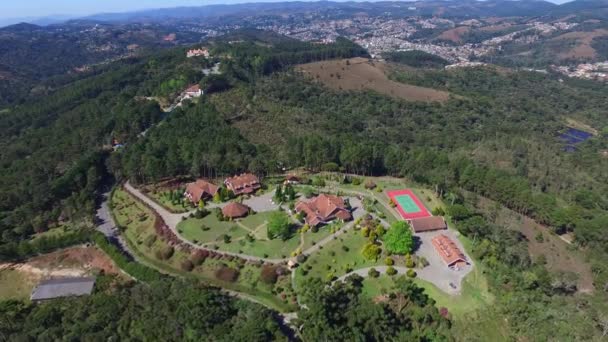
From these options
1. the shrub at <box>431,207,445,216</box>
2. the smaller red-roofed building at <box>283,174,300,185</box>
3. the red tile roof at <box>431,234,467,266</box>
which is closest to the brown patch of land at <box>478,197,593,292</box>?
the shrub at <box>431,207,445,216</box>

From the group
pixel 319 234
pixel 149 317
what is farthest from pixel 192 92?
pixel 149 317

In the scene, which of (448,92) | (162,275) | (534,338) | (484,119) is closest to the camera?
(534,338)

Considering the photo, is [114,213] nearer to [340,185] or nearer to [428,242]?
[340,185]

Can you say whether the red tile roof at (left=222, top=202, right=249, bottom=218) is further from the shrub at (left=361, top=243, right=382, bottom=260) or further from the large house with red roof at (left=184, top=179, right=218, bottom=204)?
the shrub at (left=361, top=243, right=382, bottom=260)

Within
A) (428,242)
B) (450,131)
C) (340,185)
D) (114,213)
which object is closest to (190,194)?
(114,213)

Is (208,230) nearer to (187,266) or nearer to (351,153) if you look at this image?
(187,266)

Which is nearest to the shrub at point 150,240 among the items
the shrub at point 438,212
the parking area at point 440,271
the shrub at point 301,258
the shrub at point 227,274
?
the shrub at point 227,274
